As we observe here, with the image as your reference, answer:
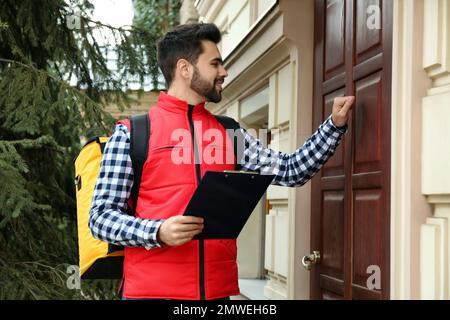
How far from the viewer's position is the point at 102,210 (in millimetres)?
2967

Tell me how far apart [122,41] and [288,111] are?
70.4 inches

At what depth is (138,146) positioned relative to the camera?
3014mm

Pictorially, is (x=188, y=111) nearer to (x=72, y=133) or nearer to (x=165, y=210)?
(x=165, y=210)

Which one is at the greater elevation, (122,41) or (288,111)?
(122,41)

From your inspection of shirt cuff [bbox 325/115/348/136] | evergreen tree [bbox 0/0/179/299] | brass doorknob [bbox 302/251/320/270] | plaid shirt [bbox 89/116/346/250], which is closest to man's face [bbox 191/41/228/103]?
plaid shirt [bbox 89/116/346/250]

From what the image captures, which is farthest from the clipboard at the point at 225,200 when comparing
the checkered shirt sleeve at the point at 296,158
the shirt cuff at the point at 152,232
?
the checkered shirt sleeve at the point at 296,158

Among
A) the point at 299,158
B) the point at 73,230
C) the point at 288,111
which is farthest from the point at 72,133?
the point at 299,158

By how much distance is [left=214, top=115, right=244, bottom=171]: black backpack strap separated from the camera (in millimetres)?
→ 3232

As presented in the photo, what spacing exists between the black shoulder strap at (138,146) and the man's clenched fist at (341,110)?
835 millimetres

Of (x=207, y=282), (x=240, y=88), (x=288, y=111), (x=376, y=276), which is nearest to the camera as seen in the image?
(x=207, y=282)

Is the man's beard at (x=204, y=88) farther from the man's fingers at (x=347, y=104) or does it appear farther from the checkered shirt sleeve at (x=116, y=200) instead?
the man's fingers at (x=347, y=104)

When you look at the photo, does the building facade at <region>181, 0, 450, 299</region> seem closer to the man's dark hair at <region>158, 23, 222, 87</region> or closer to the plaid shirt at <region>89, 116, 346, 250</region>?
the plaid shirt at <region>89, 116, 346, 250</region>
